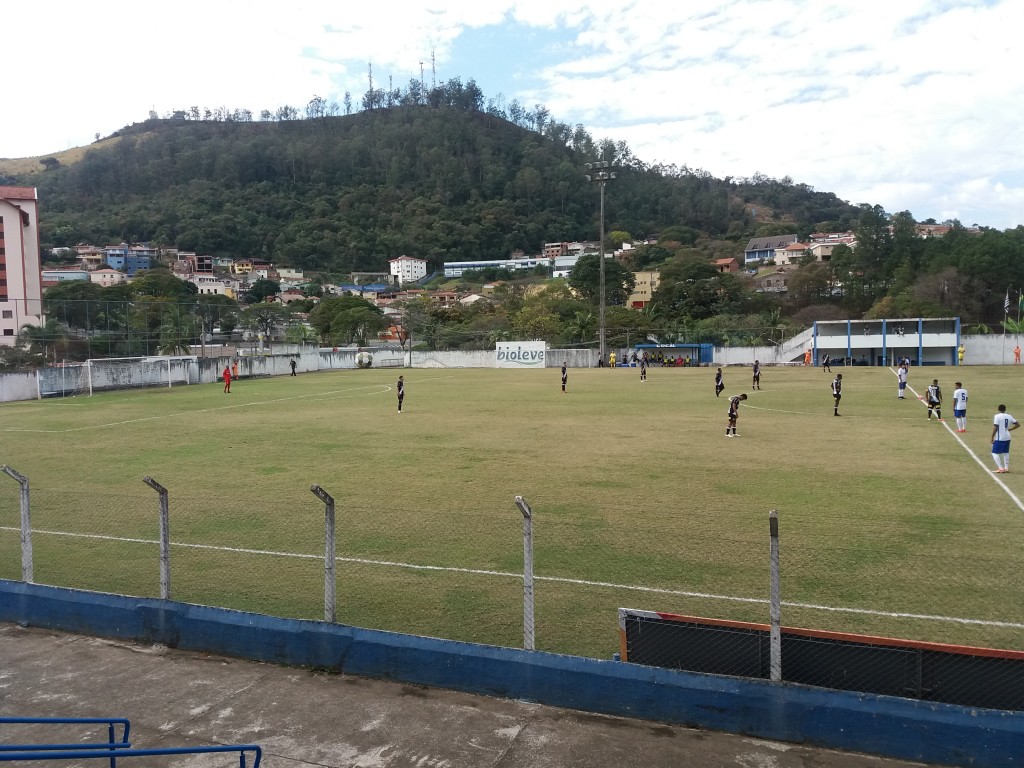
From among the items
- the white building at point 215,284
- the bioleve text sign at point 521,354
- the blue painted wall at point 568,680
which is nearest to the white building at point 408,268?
the white building at point 215,284

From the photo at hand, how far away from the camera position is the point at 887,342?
209 feet

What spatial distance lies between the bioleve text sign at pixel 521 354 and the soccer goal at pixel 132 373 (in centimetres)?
2800

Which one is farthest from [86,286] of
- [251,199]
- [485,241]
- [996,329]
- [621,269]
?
[485,241]

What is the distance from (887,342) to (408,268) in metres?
139

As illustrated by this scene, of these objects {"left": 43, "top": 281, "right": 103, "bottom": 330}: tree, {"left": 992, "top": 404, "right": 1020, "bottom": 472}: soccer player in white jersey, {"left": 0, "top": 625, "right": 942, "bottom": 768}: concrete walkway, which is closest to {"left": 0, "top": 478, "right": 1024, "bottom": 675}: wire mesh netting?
{"left": 0, "top": 625, "right": 942, "bottom": 768}: concrete walkway

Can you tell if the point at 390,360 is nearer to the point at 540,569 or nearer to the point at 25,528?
the point at 540,569

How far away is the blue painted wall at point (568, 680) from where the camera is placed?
18.4ft

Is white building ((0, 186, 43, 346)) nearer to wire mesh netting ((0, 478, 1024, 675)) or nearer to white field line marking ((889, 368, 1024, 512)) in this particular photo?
wire mesh netting ((0, 478, 1024, 675))

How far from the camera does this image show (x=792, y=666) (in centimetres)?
622

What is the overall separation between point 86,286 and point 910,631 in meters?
88.4

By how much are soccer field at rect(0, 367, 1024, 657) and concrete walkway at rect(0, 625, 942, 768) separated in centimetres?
129

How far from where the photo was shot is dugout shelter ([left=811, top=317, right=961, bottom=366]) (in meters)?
62.1

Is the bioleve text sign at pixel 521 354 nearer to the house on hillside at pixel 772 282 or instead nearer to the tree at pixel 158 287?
the tree at pixel 158 287

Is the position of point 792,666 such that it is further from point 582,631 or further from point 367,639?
point 367,639
